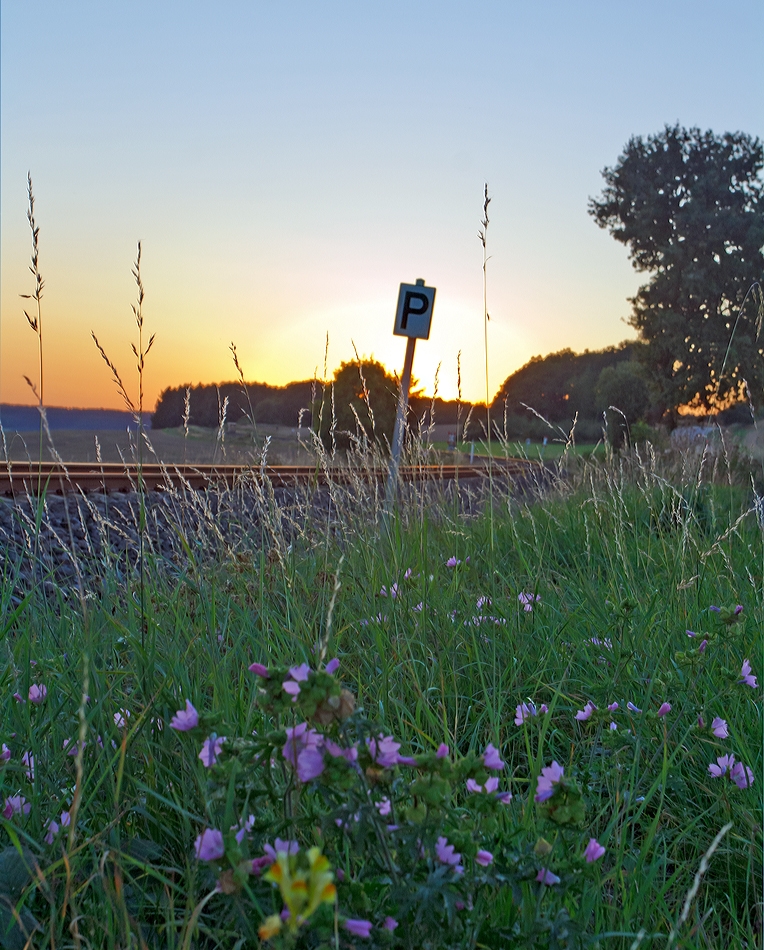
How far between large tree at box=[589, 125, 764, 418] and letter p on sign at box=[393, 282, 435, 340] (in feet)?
73.3

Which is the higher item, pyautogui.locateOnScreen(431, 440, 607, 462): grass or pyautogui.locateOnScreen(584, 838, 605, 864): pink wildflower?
pyautogui.locateOnScreen(431, 440, 607, 462): grass

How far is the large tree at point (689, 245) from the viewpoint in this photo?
27.8 metres

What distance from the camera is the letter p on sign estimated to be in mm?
7750

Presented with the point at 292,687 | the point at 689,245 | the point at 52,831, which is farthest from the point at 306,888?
the point at 689,245

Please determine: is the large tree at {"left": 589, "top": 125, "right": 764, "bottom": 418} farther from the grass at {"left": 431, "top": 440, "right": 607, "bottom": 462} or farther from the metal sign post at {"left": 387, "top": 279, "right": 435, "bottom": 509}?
the metal sign post at {"left": 387, "top": 279, "right": 435, "bottom": 509}

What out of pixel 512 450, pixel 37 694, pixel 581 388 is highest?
pixel 581 388

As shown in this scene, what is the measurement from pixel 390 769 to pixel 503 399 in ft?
12.8

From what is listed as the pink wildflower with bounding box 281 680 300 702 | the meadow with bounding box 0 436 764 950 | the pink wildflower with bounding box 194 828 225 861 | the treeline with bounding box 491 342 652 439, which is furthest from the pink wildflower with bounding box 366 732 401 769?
the treeline with bounding box 491 342 652 439

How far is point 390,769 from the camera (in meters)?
1.09

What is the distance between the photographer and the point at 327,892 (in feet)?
2.13

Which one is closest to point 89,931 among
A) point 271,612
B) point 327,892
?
point 327,892

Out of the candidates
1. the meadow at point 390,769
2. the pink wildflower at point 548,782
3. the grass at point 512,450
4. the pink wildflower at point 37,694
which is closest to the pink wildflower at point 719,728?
the meadow at point 390,769

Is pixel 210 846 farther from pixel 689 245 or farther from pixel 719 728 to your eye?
pixel 689 245

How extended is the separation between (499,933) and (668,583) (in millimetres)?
2289
